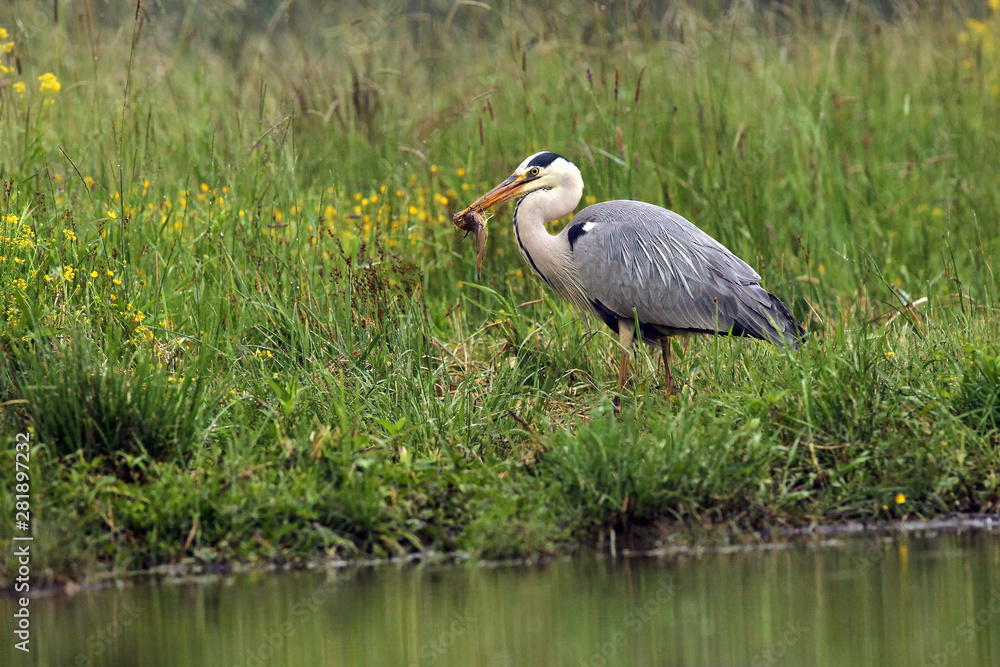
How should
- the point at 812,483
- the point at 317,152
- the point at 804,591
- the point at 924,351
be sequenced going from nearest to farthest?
the point at 804,591
the point at 812,483
the point at 924,351
the point at 317,152

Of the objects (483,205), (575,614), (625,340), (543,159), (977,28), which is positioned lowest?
(575,614)

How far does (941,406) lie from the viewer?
5.36 metres

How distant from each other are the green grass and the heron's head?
0.60 metres

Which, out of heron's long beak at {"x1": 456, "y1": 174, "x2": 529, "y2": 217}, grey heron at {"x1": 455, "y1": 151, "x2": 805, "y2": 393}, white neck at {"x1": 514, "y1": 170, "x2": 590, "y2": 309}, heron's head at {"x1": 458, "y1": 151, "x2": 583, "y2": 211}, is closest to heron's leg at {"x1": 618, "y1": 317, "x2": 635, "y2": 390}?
grey heron at {"x1": 455, "y1": 151, "x2": 805, "y2": 393}

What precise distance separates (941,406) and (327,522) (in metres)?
2.54

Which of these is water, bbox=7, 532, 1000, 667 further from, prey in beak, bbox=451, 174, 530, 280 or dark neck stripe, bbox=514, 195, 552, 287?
prey in beak, bbox=451, 174, 530, 280

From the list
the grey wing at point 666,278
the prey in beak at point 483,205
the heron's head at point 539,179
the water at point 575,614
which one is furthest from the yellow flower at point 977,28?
the water at point 575,614

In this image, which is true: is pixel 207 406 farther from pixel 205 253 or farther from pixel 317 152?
pixel 317 152

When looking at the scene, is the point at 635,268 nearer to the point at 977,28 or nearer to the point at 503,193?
the point at 503,193

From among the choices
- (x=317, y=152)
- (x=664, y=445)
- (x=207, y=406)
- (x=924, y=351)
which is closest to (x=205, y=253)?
(x=317, y=152)

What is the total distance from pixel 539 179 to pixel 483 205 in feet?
1.08

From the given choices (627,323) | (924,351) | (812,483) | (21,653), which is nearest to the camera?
(21,653)

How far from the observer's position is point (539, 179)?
6.91 m

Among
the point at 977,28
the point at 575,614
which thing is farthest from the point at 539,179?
the point at 977,28
